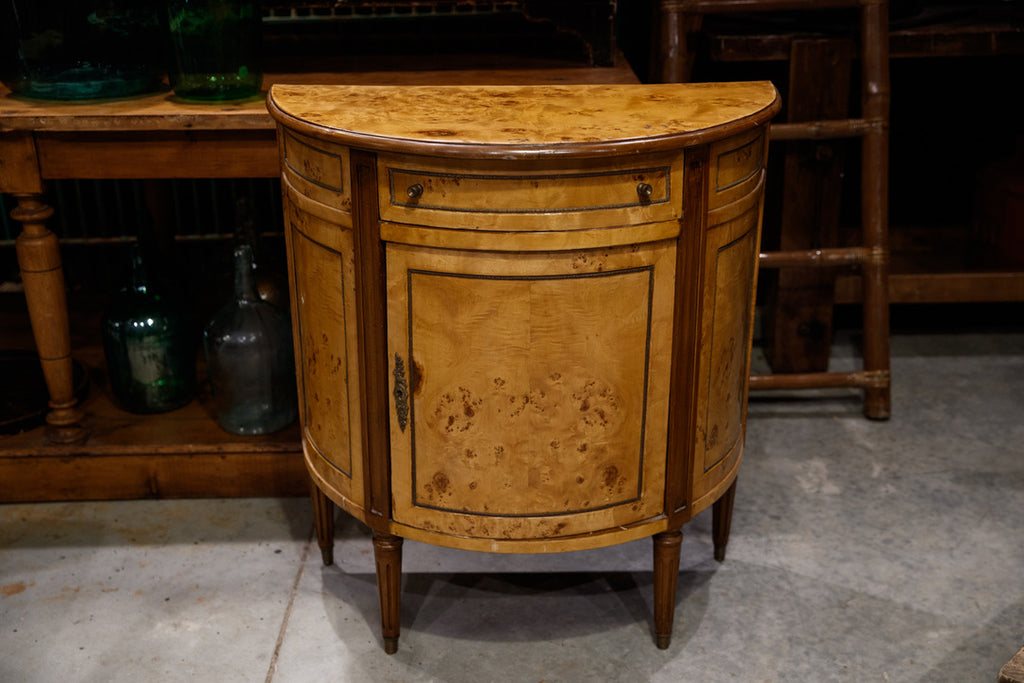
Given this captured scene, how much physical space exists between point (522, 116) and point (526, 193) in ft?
0.73

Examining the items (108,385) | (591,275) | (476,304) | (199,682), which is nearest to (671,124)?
(591,275)

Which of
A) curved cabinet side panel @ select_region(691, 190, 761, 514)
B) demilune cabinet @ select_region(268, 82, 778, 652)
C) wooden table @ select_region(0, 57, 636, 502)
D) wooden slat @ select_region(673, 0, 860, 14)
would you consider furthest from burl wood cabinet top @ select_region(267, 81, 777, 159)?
wooden slat @ select_region(673, 0, 860, 14)

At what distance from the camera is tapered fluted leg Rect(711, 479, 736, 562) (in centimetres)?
243

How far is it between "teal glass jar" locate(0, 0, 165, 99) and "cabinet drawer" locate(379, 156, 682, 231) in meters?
0.97

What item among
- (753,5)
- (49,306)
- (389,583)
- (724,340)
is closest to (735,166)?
(724,340)

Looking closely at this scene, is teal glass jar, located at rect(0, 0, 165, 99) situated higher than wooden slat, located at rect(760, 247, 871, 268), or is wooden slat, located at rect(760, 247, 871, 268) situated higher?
teal glass jar, located at rect(0, 0, 165, 99)

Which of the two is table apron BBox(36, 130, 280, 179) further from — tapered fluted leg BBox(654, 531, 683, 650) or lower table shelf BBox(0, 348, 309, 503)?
tapered fluted leg BBox(654, 531, 683, 650)

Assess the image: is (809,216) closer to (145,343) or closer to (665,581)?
(665,581)

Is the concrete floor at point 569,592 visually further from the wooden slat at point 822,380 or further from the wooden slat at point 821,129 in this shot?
the wooden slat at point 821,129

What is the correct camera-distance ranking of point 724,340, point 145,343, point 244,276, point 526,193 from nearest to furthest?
point 526,193 < point 724,340 < point 244,276 < point 145,343

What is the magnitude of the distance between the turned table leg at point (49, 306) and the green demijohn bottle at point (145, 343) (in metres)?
0.14

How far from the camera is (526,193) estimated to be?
5.66ft

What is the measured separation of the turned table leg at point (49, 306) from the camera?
7.89ft

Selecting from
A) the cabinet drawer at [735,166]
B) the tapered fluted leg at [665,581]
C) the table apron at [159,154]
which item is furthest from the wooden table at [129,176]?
the tapered fluted leg at [665,581]
